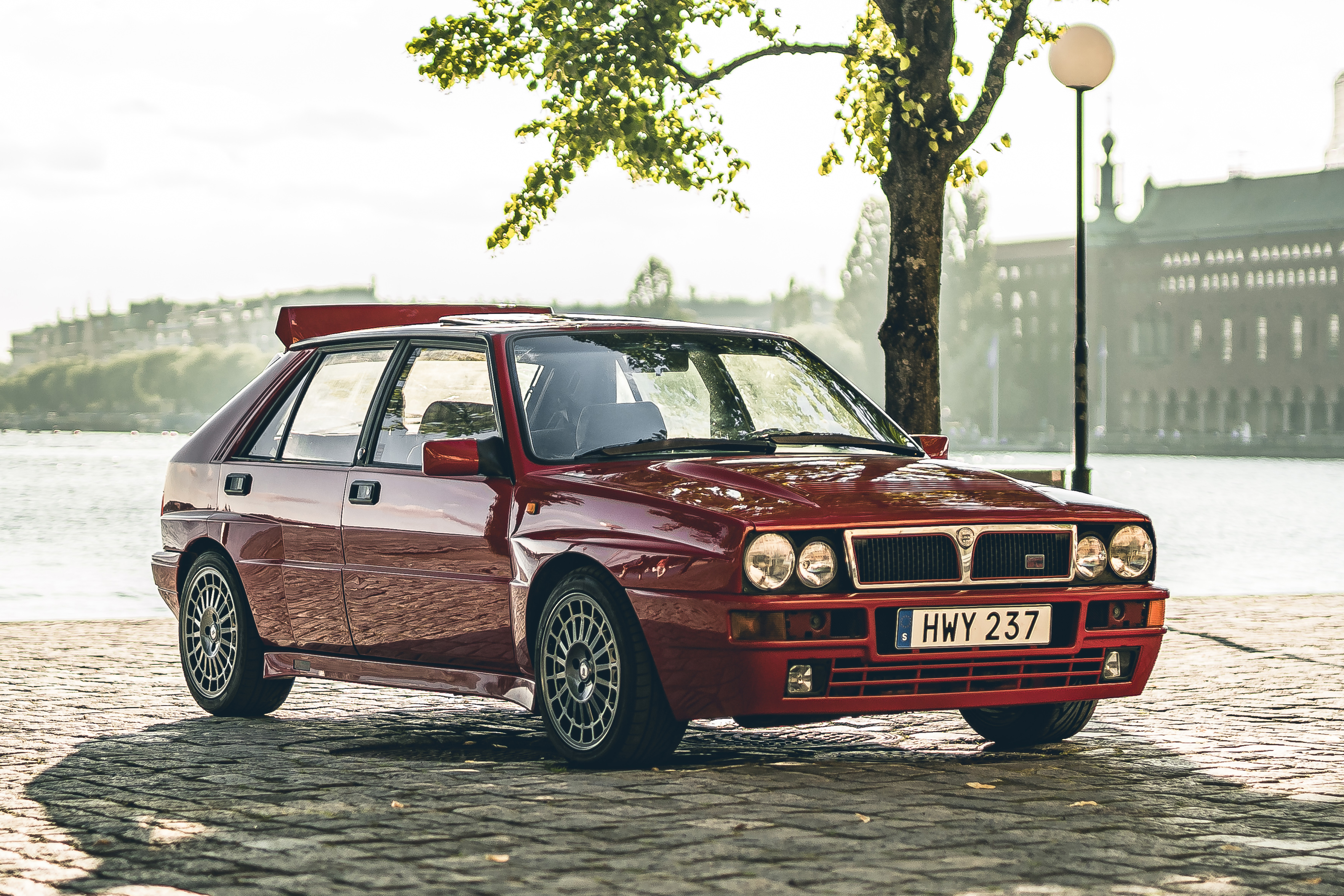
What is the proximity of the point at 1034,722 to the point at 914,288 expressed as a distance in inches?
299

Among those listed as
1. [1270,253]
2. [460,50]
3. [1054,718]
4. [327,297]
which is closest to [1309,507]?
[460,50]

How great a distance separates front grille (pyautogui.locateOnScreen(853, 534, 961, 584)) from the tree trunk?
8244 millimetres

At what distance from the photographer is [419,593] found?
23.6ft

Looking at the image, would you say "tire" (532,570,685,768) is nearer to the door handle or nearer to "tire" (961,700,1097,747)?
the door handle

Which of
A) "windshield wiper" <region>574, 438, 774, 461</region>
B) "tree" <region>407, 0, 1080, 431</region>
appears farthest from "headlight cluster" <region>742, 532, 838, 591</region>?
"tree" <region>407, 0, 1080, 431</region>

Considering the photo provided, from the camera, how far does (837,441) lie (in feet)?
23.8

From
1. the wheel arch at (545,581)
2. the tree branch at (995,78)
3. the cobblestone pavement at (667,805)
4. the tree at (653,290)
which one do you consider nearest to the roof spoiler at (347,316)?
→ the cobblestone pavement at (667,805)

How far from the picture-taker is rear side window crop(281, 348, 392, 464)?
7832 millimetres

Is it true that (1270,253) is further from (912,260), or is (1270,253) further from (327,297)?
(912,260)

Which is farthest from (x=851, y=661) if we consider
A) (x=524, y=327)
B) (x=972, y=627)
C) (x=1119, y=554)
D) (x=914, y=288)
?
(x=914, y=288)

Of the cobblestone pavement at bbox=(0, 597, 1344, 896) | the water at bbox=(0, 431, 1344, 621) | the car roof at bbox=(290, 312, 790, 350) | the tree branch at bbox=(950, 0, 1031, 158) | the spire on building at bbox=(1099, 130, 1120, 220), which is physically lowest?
the water at bbox=(0, 431, 1344, 621)

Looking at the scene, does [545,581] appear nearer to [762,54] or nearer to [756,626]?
[756,626]

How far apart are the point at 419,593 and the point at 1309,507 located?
176 feet

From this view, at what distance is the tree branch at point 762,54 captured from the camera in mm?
15656
